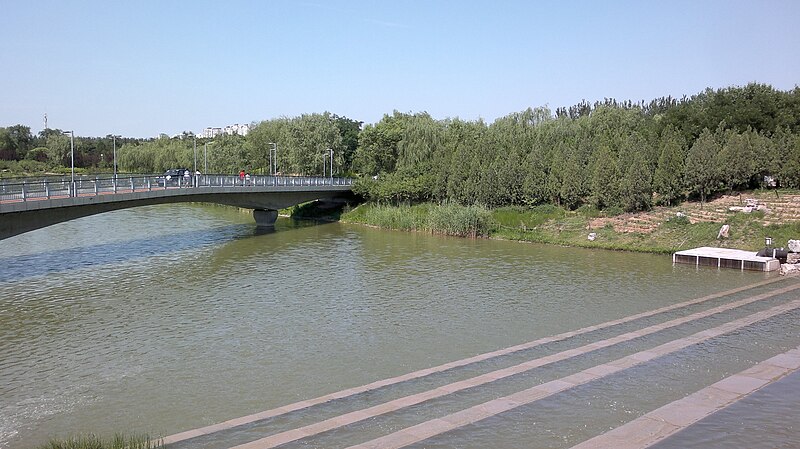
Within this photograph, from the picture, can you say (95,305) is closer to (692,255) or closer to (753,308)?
(753,308)

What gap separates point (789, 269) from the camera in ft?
108

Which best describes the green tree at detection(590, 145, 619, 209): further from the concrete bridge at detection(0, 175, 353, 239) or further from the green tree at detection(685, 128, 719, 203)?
the concrete bridge at detection(0, 175, 353, 239)

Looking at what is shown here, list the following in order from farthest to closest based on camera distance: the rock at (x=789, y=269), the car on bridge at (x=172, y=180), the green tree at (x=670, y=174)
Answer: the green tree at (x=670, y=174) → the car on bridge at (x=172, y=180) → the rock at (x=789, y=269)

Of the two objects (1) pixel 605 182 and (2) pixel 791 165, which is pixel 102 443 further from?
(2) pixel 791 165

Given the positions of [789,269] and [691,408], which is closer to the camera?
[691,408]

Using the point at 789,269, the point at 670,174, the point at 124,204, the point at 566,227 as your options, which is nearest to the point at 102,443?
the point at 124,204

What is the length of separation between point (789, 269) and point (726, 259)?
303 cm

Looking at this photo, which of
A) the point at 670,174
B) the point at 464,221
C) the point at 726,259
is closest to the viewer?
the point at 726,259

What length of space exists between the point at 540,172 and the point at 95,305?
3833 centimetres

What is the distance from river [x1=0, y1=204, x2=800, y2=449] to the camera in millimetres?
13961

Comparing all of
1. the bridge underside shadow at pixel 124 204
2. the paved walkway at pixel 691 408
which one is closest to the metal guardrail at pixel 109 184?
the bridge underside shadow at pixel 124 204

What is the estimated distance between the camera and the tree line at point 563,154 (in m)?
47.5

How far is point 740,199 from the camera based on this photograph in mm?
46875

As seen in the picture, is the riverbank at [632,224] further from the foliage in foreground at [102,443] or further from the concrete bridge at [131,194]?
the foliage in foreground at [102,443]
